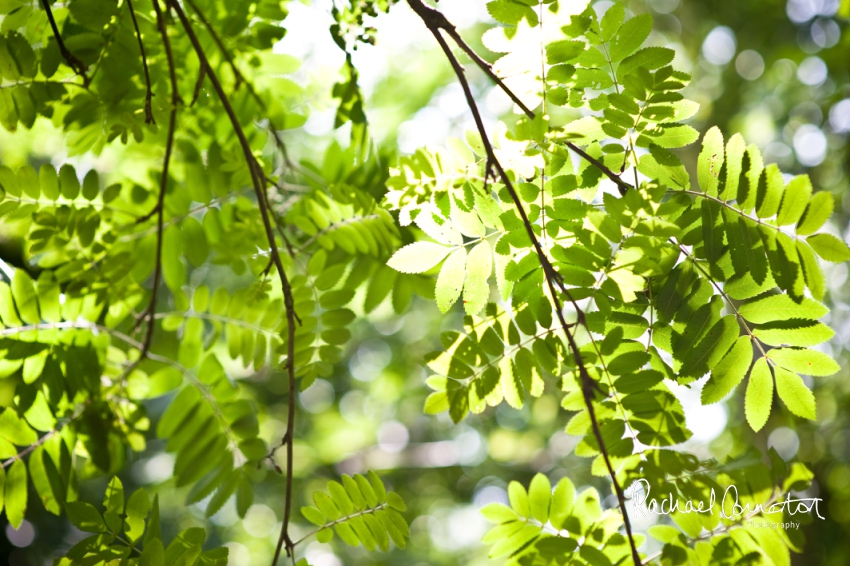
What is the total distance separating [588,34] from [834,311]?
21.3ft

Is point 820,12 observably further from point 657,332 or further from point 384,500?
point 384,500

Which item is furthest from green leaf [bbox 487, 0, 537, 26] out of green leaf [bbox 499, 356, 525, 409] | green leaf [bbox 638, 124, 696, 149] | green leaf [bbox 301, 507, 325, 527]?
green leaf [bbox 301, 507, 325, 527]

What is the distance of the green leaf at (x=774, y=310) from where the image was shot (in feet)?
3.84

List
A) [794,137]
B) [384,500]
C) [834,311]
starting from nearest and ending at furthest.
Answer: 1. [384,500]
2. [834,311]
3. [794,137]

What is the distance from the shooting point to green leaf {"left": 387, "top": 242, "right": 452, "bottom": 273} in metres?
1.29

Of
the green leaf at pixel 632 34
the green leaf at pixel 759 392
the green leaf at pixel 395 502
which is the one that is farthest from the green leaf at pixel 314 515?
the green leaf at pixel 632 34

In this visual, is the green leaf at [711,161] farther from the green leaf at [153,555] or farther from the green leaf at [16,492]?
the green leaf at [16,492]

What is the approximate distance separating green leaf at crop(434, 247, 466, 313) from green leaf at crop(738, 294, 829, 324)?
2.00 feet

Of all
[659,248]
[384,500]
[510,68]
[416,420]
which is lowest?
[416,420]

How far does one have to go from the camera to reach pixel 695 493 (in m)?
1.18

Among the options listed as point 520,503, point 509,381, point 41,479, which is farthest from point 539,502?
point 41,479

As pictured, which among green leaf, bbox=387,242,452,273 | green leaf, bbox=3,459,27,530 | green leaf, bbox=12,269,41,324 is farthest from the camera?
green leaf, bbox=12,269,41,324

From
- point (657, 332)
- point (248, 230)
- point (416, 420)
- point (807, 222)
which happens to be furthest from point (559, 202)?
point (416, 420)

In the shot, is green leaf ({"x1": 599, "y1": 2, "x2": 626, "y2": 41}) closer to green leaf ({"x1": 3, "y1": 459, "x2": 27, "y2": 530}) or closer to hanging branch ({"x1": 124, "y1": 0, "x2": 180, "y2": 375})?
hanging branch ({"x1": 124, "y1": 0, "x2": 180, "y2": 375})
